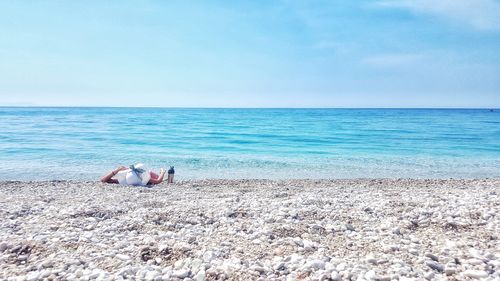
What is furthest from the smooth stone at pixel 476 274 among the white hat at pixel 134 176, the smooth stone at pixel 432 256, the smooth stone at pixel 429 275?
the white hat at pixel 134 176

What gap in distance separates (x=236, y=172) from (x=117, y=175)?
231 inches

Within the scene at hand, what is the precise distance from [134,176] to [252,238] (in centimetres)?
747

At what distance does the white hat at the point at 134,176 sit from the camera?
41.3 ft

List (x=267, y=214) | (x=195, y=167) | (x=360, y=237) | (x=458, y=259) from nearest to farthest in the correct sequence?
(x=458, y=259), (x=360, y=237), (x=267, y=214), (x=195, y=167)

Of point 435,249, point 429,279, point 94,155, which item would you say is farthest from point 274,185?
point 94,155

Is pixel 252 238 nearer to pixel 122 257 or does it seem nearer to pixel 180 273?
pixel 180 273

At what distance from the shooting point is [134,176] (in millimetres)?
12570

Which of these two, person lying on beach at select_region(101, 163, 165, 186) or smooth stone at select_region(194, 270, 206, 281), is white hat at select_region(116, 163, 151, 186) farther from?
smooth stone at select_region(194, 270, 206, 281)

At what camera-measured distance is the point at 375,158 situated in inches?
875

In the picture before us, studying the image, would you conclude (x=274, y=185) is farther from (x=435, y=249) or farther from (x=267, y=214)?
(x=435, y=249)

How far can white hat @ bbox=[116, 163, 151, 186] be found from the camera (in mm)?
12602

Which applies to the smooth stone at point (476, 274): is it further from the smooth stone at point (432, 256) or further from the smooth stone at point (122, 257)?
the smooth stone at point (122, 257)

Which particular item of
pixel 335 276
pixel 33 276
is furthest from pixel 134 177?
pixel 335 276

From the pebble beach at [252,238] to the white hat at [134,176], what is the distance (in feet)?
8.50
